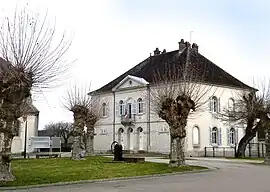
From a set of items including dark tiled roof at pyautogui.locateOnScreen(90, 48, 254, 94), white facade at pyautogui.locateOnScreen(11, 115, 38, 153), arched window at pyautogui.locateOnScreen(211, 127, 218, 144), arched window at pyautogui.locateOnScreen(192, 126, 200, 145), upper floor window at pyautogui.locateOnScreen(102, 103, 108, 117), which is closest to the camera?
arched window at pyautogui.locateOnScreen(192, 126, 200, 145)

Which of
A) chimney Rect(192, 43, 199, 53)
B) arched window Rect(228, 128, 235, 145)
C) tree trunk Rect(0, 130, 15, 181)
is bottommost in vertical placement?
tree trunk Rect(0, 130, 15, 181)

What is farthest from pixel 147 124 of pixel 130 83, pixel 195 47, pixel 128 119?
pixel 195 47

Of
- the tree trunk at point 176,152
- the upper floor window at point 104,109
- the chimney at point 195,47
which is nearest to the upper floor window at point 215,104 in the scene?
the chimney at point 195,47

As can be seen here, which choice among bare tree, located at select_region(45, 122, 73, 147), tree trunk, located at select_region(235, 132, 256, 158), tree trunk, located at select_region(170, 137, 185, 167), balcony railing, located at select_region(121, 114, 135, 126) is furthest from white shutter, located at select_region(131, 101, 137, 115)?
bare tree, located at select_region(45, 122, 73, 147)

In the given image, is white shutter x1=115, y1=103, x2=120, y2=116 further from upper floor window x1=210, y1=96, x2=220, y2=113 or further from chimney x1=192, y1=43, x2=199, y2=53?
upper floor window x1=210, y1=96, x2=220, y2=113

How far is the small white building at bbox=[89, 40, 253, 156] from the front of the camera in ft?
174

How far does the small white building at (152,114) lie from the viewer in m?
53.2

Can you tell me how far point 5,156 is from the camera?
699 inches

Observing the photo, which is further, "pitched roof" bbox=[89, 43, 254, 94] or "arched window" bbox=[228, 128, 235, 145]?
"arched window" bbox=[228, 128, 235, 145]

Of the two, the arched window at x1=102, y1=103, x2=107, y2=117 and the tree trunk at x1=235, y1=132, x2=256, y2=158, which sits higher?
the arched window at x1=102, y1=103, x2=107, y2=117

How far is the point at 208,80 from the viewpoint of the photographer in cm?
5288

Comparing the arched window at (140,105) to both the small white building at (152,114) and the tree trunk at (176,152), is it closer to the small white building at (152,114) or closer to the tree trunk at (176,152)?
the small white building at (152,114)

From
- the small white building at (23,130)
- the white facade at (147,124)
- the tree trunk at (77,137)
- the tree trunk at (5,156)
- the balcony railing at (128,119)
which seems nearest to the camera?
the tree trunk at (5,156)

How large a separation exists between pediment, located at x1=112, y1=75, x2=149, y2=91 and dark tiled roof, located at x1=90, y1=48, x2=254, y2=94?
35.2 inches
